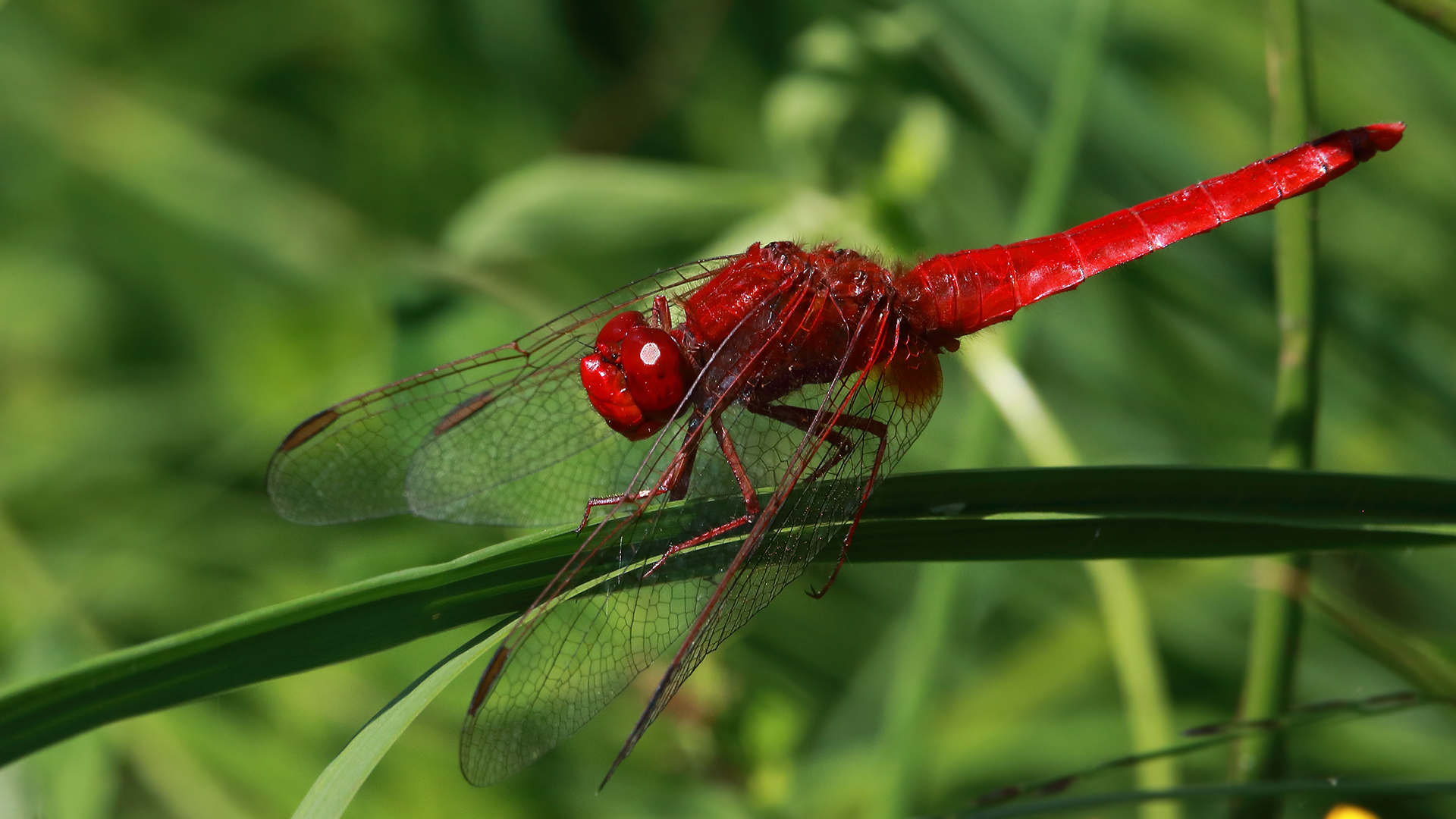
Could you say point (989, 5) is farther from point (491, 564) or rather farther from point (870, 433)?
point (491, 564)

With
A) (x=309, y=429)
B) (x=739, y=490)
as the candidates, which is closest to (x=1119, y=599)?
(x=739, y=490)

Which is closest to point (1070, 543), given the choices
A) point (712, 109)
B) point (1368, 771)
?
point (1368, 771)

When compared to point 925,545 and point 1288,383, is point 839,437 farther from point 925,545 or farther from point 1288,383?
point 1288,383

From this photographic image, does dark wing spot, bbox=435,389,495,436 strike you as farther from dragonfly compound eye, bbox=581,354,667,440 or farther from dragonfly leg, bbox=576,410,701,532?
dragonfly leg, bbox=576,410,701,532

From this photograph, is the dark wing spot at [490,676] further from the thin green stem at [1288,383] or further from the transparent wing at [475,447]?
the thin green stem at [1288,383]

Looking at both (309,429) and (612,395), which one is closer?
(612,395)

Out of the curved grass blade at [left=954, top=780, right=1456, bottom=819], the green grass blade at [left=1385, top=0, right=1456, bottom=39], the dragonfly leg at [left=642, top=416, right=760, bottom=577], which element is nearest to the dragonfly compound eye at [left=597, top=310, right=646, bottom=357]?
the dragonfly leg at [left=642, top=416, right=760, bottom=577]

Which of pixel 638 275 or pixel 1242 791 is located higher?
pixel 638 275
